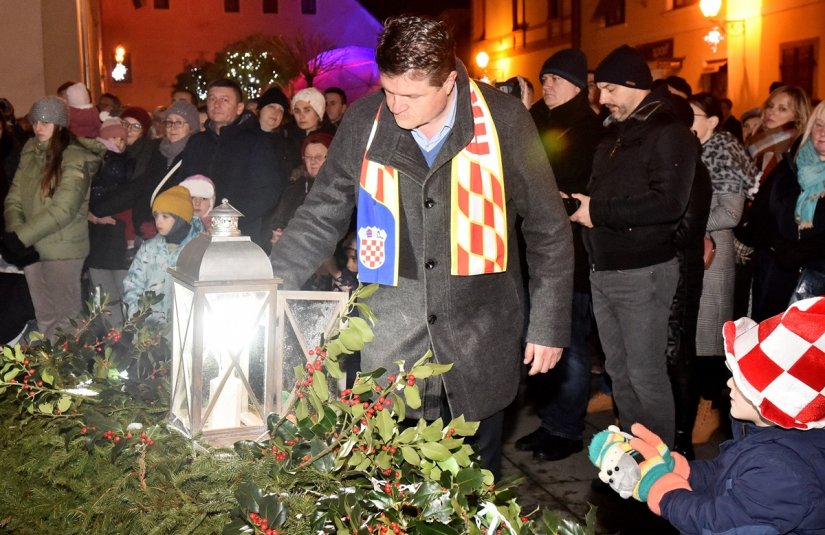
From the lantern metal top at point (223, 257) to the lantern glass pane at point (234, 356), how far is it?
0.14 feet

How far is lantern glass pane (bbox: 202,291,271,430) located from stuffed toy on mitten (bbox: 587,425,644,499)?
3.29 feet

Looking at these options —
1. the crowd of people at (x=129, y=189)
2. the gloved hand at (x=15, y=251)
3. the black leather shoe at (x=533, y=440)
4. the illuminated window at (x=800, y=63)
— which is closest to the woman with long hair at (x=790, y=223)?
the black leather shoe at (x=533, y=440)

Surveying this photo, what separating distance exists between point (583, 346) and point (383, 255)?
297 centimetres

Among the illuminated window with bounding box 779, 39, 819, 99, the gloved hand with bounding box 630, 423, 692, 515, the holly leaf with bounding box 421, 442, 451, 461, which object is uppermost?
the illuminated window with bounding box 779, 39, 819, 99

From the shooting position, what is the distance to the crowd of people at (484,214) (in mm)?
3180

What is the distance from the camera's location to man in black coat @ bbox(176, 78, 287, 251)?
6.99 metres

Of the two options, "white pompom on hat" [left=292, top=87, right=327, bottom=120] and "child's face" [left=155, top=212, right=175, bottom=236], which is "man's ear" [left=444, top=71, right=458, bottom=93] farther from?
"white pompom on hat" [left=292, top=87, right=327, bottom=120]

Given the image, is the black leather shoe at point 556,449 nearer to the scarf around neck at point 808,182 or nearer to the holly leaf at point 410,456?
the scarf around neck at point 808,182

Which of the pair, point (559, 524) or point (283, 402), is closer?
point (559, 524)

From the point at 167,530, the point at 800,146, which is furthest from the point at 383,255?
the point at 800,146

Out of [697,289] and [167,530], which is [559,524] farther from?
[697,289]

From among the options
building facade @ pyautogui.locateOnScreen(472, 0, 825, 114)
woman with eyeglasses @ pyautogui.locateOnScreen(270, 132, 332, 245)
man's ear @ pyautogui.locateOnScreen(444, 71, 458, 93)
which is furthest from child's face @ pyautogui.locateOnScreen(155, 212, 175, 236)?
building facade @ pyautogui.locateOnScreen(472, 0, 825, 114)

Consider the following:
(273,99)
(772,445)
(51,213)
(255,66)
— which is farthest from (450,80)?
(255,66)

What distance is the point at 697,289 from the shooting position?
5.16 m
